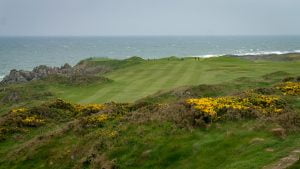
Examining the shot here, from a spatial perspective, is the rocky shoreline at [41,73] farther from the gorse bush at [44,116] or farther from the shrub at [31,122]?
the shrub at [31,122]

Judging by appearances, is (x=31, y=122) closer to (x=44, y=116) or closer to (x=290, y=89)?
(x=44, y=116)

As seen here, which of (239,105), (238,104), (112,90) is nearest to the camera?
(239,105)

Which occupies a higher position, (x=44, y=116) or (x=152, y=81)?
(x=44, y=116)

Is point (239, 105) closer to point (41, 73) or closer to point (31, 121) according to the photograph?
point (31, 121)

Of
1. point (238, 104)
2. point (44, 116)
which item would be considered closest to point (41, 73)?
point (44, 116)

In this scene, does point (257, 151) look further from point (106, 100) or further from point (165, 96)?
point (106, 100)

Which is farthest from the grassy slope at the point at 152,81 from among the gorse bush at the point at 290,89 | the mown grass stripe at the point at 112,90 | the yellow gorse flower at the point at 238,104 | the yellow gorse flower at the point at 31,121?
the yellow gorse flower at the point at 238,104

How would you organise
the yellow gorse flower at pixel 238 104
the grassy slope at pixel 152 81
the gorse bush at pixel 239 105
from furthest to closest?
the grassy slope at pixel 152 81 → the yellow gorse flower at pixel 238 104 → the gorse bush at pixel 239 105

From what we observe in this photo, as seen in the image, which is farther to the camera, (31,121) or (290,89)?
(290,89)

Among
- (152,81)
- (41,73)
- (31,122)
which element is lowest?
(41,73)

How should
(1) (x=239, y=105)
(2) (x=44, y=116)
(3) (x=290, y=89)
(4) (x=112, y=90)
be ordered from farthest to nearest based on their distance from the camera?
(4) (x=112, y=90), (2) (x=44, y=116), (3) (x=290, y=89), (1) (x=239, y=105)

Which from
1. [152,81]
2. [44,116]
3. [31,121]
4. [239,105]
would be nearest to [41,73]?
[152,81]

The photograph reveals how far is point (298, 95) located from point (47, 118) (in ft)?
52.4

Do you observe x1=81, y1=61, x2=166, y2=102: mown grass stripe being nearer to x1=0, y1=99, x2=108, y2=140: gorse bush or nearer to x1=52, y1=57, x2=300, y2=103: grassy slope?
x1=52, y1=57, x2=300, y2=103: grassy slope
